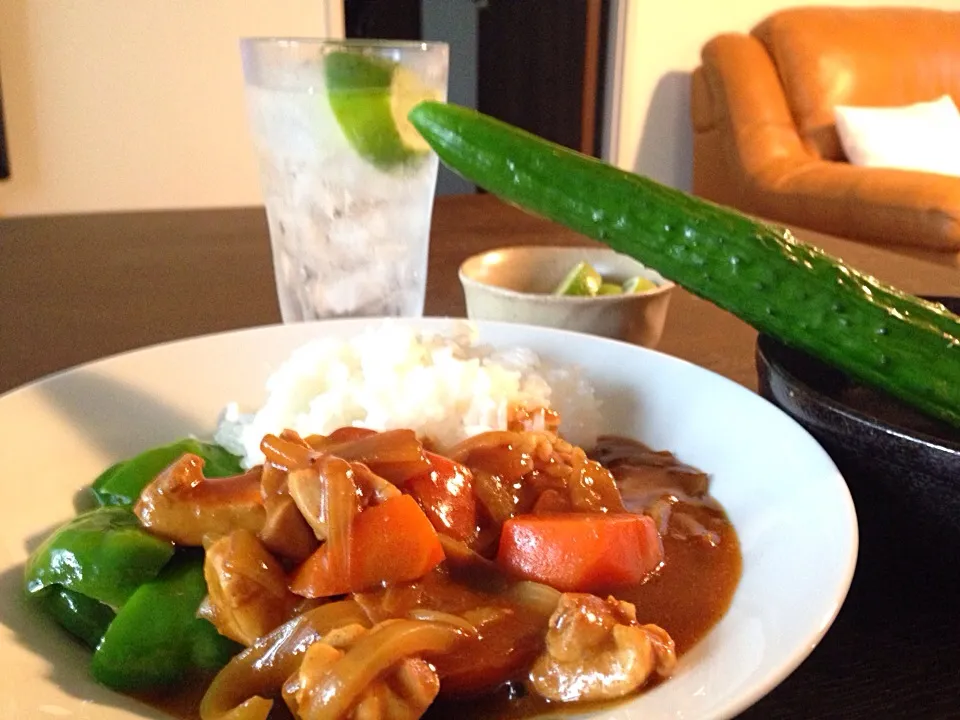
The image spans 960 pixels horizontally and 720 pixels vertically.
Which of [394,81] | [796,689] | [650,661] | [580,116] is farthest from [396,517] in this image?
[580,116]

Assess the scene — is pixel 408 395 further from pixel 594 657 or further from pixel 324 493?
pixel 594 657

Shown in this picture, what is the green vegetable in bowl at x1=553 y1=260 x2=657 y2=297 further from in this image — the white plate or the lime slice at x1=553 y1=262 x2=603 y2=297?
the white plate

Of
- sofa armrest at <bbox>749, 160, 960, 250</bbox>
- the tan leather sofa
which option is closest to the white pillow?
the tan leather sofa

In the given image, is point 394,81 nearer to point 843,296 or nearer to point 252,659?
point 843,296

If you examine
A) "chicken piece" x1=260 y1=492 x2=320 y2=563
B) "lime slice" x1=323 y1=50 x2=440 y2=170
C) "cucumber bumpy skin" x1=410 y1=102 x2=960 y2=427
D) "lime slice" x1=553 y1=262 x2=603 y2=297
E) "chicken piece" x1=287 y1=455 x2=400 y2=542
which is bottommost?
"chicken piece" x1=260 y1=492 x2=320 y2=563

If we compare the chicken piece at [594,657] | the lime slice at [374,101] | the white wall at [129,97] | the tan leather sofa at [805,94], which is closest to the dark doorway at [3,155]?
the white wall at [129,97]

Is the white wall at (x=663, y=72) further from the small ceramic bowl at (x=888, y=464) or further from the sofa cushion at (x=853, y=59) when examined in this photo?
the small ceramic bowl at (x=888, y=464)

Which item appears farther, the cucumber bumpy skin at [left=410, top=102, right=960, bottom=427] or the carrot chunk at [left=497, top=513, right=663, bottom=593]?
the cucumber bumpy skin at [left=410, top=102, right=960, bottom=427]

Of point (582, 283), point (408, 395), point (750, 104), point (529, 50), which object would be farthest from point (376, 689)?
point (529, 50)
